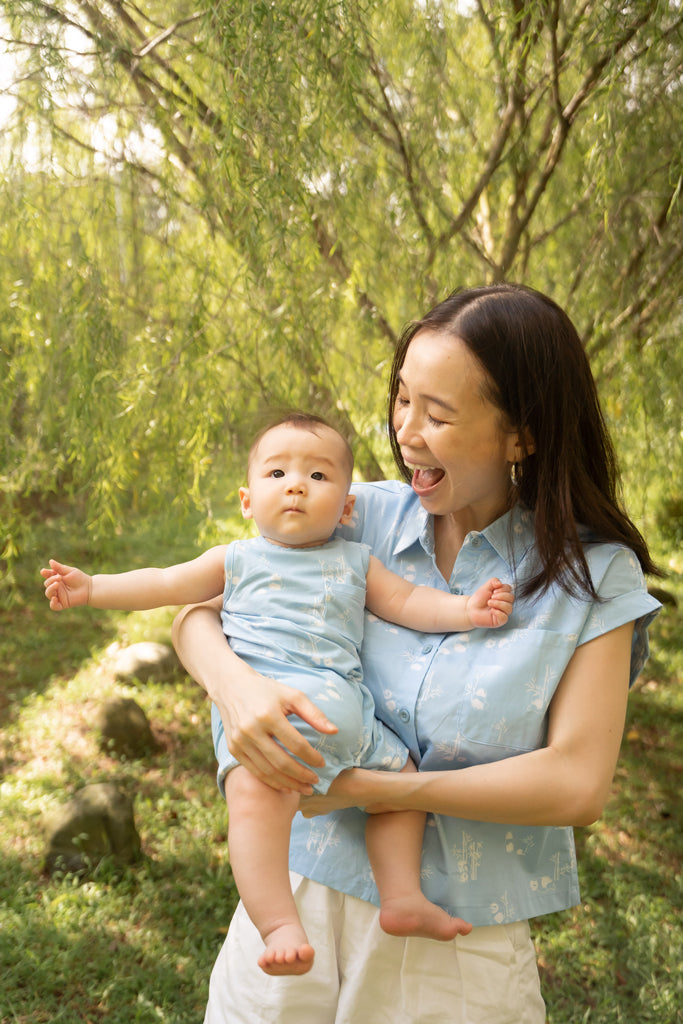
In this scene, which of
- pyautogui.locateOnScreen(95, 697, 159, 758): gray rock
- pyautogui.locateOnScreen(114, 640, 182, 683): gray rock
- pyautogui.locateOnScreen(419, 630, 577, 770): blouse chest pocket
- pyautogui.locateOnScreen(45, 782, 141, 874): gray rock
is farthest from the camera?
pyautogui.locateOnScreen(114, 640, 182, 683): gray rock

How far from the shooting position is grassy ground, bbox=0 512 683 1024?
269 cm

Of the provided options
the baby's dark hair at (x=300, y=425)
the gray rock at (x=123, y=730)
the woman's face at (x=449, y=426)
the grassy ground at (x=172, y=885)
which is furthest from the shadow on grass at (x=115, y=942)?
the woman's face at (x=449, y=426)

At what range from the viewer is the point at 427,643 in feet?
4.97

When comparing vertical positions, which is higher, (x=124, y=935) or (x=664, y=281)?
(x=664, y=281)

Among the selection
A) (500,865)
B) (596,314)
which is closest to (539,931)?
(500,865)

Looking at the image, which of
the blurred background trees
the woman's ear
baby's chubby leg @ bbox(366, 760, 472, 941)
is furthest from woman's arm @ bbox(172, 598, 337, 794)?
the blurred background trees

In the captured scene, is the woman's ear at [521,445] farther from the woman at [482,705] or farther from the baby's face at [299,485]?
the baby's face at [299,485]

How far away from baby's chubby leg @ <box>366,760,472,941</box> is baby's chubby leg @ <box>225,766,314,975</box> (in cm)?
14

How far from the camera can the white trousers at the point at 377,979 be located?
1.38 meters

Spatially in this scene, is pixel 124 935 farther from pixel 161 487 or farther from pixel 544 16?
pixel 544 16

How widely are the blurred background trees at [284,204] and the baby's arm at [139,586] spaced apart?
110cm

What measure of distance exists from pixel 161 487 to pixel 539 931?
212cm

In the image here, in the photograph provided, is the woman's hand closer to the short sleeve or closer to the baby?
the baby

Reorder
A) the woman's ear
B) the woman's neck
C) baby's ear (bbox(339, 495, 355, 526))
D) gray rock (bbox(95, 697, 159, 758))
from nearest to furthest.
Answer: the woman's ear, the woman's neck, baby's ear (bbox(339, 495, 355, 526)), gray rock (bbox(95, 697, 159, 758))
